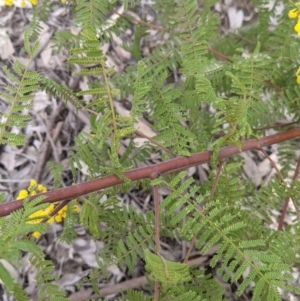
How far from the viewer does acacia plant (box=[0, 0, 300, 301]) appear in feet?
2.80

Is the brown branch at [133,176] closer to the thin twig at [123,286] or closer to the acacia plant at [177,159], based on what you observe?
the acacia plant at [177,159]

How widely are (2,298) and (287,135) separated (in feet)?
4.29

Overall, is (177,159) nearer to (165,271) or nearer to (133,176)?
(133,176)

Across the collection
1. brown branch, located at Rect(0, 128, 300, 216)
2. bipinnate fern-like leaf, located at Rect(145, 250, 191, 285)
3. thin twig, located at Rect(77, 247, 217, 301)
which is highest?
brown branch, located at Rect(0, 128, 300, 216)

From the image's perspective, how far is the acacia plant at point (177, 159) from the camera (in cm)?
85

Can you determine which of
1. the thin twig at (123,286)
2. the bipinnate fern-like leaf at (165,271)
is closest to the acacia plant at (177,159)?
the bipinnate fern-like leaf at (165,271)

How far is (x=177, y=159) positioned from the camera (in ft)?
3.32

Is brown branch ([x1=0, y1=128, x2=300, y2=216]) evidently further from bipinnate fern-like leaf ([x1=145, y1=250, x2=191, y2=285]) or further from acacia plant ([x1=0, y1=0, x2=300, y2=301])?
bipinnate fern-like leaf ([x1=145, y1=250, x2=191, y2=285])

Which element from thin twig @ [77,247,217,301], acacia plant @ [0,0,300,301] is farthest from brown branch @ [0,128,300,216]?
thin twig @ [77,247,217,301]

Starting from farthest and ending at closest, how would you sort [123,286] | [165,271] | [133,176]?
[123,286], [133,176], [165,271]

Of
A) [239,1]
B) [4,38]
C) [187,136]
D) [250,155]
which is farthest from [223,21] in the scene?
[187,136]

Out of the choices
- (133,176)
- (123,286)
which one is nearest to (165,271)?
(133,176)

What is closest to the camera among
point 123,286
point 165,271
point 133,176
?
point 165,271

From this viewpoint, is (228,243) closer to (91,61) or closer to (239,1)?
(91,61)
